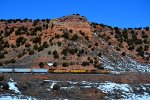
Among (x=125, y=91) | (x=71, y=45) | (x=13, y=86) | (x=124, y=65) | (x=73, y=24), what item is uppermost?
(x=73, y=24)

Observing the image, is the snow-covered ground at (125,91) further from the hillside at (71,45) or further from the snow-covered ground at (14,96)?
the hillside at (71,45)

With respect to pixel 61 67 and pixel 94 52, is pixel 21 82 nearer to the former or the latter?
pixel 61 67

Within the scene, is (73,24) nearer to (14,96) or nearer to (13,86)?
(13,86)

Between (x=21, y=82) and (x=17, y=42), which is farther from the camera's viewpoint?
(x=17, y=42)

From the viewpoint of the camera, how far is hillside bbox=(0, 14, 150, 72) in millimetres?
68625

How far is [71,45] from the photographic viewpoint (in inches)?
2921

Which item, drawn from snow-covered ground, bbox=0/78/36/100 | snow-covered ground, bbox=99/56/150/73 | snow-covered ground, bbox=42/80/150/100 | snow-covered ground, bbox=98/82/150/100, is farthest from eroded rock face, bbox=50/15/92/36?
snow-covered ground, bbox=0/78/36/100

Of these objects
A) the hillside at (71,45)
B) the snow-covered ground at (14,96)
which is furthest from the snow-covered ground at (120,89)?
the hillside at (71,45)

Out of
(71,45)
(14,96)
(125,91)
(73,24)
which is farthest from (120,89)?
(73,24)

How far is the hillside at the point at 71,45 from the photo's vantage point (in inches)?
2702

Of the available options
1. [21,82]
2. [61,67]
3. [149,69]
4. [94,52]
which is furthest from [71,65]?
[21,82]

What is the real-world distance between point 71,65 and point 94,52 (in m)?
8.00

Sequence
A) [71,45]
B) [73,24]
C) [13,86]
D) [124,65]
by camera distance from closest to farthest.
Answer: [13,86], [124,65], [71,45], [73,24]

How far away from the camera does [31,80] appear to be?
5097cm
